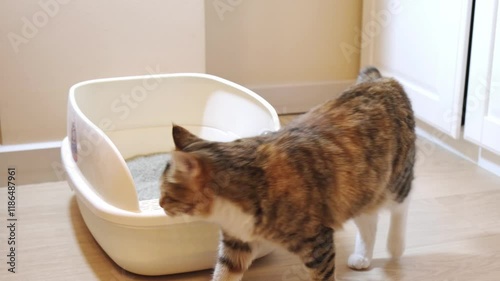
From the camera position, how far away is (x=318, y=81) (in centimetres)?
300

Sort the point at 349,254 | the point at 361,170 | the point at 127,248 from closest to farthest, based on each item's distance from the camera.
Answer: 1. the point at 361,170
2. the point at 127,248
3. the point at 349,254

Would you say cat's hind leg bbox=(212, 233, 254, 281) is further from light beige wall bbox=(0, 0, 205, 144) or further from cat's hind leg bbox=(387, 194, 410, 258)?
light beige wall bbox=(0, 0, 205, 144)

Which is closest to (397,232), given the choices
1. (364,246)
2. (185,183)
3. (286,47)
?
(364,246)

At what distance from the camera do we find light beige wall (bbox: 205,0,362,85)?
2799 millimetres

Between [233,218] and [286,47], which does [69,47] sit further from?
[233,218]

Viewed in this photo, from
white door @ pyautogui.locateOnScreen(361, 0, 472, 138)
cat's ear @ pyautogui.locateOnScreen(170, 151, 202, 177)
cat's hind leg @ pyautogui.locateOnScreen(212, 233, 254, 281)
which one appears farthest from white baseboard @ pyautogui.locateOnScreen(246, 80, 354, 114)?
cat's ear @ pyautogui.locateOnScreen(170, 151, 202, 177)

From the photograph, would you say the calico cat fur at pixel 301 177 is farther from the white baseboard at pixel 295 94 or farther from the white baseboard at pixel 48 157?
the white baseboard at pixel 295 94

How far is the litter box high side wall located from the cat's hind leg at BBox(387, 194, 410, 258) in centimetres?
132

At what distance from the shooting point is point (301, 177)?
132 cm

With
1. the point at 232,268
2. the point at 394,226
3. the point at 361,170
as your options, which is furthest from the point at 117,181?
the point at 394,226

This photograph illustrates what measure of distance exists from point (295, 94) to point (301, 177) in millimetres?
1651

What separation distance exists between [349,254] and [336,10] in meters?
1.48

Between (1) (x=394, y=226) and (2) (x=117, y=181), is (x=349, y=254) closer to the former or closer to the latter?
(1) (x=394, y=226)

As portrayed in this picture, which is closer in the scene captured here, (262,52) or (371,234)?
(371,234)
